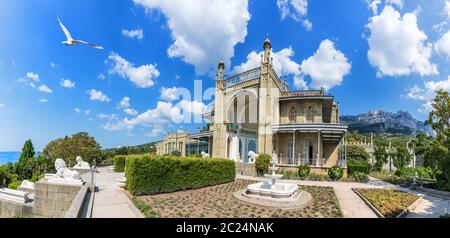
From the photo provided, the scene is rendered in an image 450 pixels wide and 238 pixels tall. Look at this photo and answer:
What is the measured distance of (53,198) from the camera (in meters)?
10.2

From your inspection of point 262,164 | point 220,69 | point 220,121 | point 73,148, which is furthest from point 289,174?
point 73,148

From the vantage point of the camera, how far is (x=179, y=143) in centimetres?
5084

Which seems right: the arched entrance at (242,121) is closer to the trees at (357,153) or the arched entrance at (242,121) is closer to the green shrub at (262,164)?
the green shrub at (262,164)

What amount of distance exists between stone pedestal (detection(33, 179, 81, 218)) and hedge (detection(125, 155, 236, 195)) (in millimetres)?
2275

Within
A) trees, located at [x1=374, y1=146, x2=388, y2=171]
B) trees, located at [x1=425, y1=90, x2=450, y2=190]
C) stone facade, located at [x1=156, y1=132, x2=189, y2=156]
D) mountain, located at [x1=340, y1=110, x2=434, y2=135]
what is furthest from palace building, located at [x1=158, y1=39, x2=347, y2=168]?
mountain, located at [x1=340, y1=110, x2=434, y2=135]

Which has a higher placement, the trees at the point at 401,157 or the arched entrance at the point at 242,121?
the arched entrance at the point at 242,121

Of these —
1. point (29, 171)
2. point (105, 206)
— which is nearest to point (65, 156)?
point (29, 171)

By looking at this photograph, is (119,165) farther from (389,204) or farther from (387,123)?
(387,123)

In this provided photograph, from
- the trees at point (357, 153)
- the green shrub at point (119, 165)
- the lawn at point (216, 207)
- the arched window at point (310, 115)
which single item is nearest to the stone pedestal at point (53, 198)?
the lawn at point (216, 207)

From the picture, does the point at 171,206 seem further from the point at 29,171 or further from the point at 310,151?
the point at 29,171

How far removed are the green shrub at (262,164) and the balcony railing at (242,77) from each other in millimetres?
8597

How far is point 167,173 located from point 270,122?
45.1ft

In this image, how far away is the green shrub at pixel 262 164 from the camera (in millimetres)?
19688
